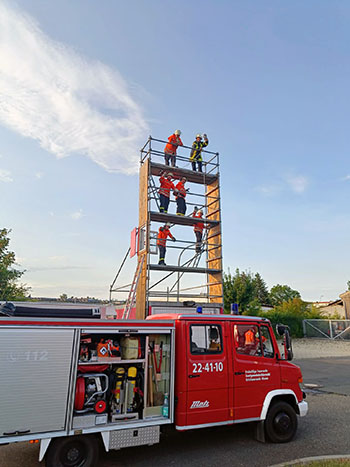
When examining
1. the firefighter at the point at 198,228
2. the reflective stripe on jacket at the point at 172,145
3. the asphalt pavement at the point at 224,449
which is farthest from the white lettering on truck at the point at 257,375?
the reflective stripe on jacket at the point at 172,145

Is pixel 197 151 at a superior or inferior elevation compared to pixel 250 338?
superior

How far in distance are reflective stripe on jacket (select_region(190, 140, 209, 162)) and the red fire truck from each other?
373 inches

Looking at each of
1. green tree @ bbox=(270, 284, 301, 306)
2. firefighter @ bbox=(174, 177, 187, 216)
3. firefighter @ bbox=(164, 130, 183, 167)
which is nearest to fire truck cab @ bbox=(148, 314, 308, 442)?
firefighter @ bbox=(174, 177, 187, 216)

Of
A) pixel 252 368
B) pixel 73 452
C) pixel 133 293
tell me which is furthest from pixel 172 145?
pixel 73 452

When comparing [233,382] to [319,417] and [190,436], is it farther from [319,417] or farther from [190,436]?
[319,417]

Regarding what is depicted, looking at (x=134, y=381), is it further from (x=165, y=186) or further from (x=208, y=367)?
(x=165, y=186)

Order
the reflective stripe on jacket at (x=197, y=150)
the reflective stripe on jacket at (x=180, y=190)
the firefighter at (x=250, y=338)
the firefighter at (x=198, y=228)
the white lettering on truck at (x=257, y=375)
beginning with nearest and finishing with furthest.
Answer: the white lettering on truck at (x=257, y=375) → the firefighter at (x=250, y=338) → the reflective stripe on jacket at (x=180, y=190) → the firefighter at (x=198, y=228) → the reflective stripe on jacket at (x=197, y=150)

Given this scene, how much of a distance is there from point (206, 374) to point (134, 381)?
1.22m

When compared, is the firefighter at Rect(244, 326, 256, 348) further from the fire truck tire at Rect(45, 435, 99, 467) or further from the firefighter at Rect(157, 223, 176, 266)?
the firefighter at Rect(157, 223, 176, 266)

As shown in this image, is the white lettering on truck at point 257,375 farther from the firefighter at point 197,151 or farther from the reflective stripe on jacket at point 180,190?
the firefighter at point 197,151

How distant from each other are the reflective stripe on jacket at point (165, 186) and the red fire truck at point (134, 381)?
7.36m

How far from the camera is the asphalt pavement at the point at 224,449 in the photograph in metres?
5.57

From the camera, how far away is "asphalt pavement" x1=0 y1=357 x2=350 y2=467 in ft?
18.3

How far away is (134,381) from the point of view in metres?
5.57
